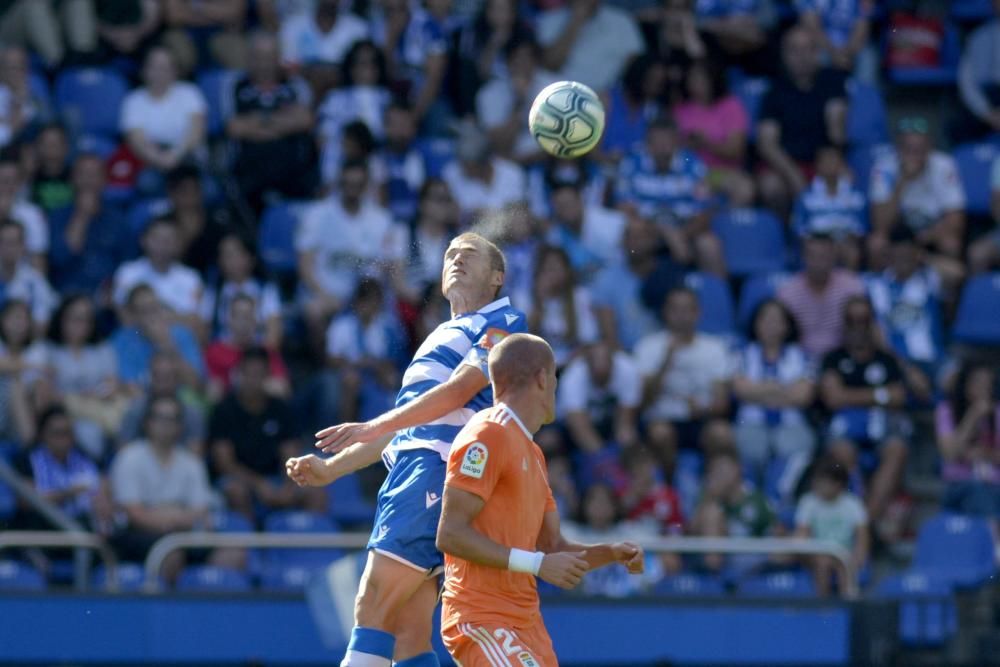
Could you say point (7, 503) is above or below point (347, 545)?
above

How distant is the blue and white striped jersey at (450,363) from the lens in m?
7.24

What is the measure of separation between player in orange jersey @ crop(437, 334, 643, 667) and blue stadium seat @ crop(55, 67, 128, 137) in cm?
935

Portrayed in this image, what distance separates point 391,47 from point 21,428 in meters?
4.72

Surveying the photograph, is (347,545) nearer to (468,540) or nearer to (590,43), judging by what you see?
(468,540)

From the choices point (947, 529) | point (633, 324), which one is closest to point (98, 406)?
point (633, 324)

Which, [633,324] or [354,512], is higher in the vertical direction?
[633,324]

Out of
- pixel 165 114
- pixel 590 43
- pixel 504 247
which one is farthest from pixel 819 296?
pixel 165 114

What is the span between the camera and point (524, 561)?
6223mm

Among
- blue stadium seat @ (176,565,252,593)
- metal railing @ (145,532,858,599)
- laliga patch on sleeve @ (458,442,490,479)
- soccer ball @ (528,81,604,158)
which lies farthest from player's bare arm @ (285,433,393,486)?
blue stadium seat @ (176,565,252,593)

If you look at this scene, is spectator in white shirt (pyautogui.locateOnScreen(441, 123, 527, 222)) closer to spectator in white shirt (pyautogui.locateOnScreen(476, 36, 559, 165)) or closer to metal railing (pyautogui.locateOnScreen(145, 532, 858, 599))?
spectator in white shirt (pyautogui.locateOnScreen(476, 36, 559, 165))

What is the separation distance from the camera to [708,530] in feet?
40.5

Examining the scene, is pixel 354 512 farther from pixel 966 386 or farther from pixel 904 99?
pixel 904 99

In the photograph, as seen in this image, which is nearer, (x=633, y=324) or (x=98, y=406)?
(x=98, y=406)

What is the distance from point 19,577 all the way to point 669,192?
5.92 meters
